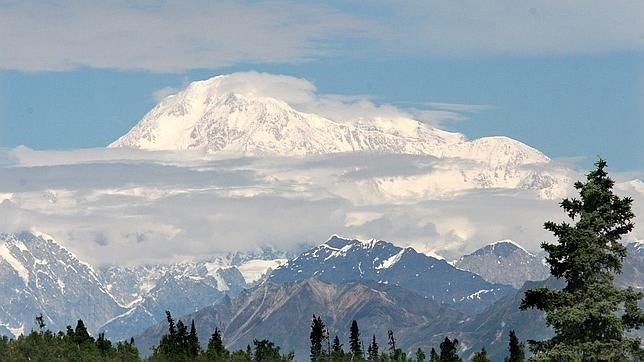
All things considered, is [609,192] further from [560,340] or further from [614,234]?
[560,340]

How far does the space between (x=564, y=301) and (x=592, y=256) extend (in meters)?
2.35

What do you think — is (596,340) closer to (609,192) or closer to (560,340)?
(560,340)

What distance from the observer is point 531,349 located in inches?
2584

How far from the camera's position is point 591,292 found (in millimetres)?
64188

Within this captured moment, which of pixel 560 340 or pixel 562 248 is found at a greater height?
pixel 562 248

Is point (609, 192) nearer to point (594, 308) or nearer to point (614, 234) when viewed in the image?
point (614, 234)

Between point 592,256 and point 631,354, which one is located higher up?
point 592,256

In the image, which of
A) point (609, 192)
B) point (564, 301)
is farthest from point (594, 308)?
point (609, 192)

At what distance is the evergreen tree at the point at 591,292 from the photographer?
64.0 m

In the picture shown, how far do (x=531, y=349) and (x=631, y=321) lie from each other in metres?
4.62

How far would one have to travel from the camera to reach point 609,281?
65250mm

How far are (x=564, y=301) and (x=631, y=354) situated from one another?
3706 millimetres

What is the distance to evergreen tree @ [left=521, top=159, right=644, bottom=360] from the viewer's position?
63969mm

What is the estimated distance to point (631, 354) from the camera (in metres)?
64.3
